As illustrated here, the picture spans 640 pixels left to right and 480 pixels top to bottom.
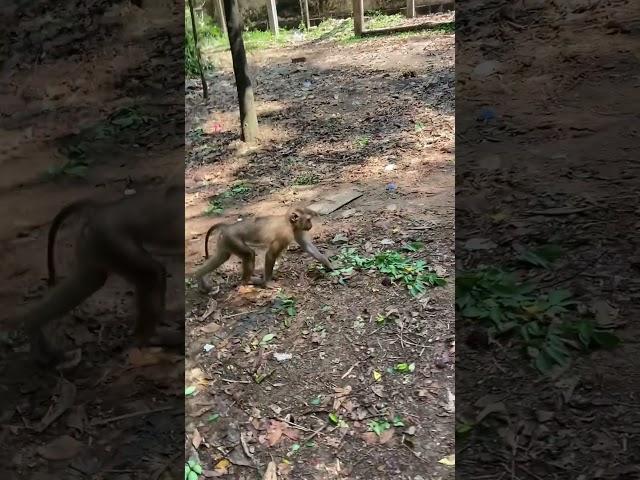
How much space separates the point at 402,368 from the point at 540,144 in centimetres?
193

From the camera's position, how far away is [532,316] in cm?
287

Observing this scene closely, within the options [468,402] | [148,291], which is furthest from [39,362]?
[468,402]

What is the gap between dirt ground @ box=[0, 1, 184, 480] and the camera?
195cm

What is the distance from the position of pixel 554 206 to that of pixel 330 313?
151 centimetres

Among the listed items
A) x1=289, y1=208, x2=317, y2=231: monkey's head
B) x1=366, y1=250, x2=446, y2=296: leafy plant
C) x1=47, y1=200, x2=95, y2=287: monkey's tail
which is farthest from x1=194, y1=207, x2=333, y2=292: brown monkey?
x1=47, y1=200, x2=95, y2=287: monkey's tail

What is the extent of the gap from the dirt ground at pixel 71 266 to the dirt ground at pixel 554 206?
4.33ft

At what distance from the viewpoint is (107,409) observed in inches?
85.3

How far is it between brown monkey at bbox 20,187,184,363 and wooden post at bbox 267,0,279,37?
9.91 m

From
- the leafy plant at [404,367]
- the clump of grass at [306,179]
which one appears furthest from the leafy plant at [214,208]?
the leafy plant at [404,367]

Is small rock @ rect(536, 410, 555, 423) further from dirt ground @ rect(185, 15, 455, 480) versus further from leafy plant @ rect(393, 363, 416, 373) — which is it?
leafy plant @ rect(393, 363, 416, 373)

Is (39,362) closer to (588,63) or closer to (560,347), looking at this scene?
(560,347)

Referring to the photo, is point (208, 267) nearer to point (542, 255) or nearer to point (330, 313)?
point (330, 313)

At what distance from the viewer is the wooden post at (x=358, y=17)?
10219 mm

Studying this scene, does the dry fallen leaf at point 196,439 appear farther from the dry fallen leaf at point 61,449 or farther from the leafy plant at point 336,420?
the dry fallen leaf at point 61,449
